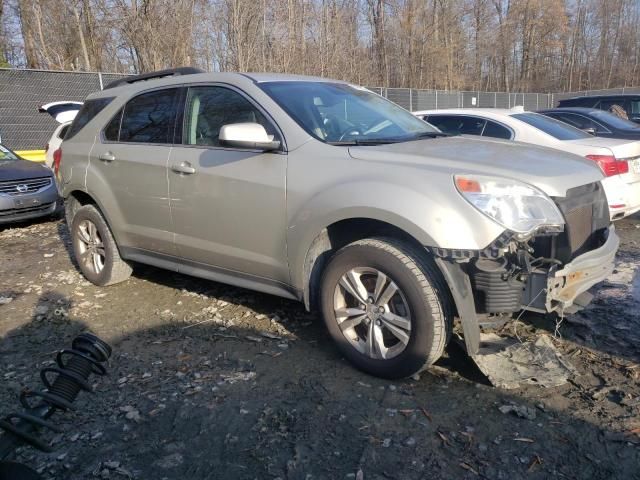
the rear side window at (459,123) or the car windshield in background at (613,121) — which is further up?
the rear side window at (459,123)

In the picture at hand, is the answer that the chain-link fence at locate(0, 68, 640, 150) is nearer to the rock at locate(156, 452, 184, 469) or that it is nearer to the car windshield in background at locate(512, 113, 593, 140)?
the car windshield in background at locate(512, 113, 593, 140)

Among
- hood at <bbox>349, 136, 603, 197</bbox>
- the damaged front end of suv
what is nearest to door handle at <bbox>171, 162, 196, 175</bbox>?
hood at <bbox>349, 136, 603, 197</bbox>

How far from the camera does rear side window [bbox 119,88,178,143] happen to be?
14.0 feet

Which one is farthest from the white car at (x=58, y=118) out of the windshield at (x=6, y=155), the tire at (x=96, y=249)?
the tire at (x=96, y=249)

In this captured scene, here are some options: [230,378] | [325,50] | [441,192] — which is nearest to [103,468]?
[230,378]

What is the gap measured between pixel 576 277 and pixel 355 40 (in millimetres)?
26172

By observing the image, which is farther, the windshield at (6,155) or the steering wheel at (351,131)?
the windshield at (6,155)

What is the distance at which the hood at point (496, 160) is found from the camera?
2.93 meters

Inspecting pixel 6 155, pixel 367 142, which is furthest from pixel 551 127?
pixel 6 155

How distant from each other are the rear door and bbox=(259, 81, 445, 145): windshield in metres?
1.03

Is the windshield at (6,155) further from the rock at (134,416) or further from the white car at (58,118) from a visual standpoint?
the rock at (134,416)

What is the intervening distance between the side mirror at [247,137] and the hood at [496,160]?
57 cm

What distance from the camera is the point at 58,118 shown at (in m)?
10.2

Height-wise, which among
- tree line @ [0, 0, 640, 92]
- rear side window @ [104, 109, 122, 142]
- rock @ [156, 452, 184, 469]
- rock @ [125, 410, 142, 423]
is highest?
tree line @ [0, 0, 640, 92]
